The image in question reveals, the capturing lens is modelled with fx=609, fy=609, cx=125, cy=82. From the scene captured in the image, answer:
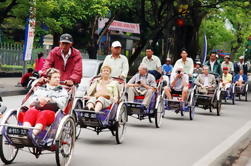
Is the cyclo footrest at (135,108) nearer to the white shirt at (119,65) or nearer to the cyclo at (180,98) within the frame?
the white shirt at (119,65)

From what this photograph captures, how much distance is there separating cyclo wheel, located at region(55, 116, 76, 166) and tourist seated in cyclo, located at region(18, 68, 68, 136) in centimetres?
21

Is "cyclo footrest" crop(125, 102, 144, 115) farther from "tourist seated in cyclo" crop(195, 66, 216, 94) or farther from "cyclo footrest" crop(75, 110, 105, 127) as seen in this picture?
"tourist seated in cyclo" crop(195, 66, 216, 94)

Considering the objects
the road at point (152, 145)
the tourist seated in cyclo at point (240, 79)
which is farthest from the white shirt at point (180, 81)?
the tourist seated in cyclo at point (240, 79)

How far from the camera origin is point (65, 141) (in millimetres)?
7965

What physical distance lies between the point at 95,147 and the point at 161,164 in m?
1.81

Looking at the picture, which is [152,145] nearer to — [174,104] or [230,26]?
[174,104]

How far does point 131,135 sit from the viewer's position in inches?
487

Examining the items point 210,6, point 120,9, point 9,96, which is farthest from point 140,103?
point 120,9

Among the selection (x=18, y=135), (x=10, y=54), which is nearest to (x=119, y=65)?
(x=18, y=135)

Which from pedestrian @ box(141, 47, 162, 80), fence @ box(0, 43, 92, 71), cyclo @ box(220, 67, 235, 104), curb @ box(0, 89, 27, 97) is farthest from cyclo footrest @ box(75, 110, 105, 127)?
fence @ box(0, 43, 92, 71)

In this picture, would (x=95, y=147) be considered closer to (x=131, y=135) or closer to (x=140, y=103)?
(x=131, y=135)

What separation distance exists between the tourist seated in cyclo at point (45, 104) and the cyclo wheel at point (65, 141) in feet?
0.67

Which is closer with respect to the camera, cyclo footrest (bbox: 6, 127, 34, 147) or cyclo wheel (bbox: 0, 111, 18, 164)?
cyclo footrest (bbox: 6, 127, 34, 147)

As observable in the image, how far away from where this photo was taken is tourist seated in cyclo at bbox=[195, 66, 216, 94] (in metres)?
18.6
